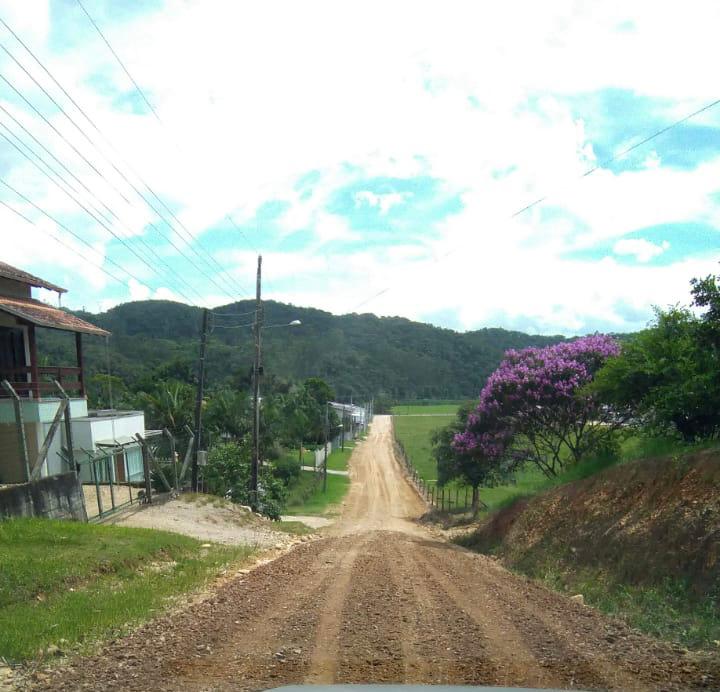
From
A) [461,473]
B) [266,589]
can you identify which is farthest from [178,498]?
[461,473]

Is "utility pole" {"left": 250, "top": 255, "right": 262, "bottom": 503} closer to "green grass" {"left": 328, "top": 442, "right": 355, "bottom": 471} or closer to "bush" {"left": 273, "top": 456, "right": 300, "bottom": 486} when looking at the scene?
"bush" {"left": 273, "top": 456, "right": 300, "bottom": 486}

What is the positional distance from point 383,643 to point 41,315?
61.4ft

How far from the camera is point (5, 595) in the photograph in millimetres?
8203

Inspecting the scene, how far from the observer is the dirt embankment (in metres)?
9.11

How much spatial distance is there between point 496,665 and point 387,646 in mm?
1082

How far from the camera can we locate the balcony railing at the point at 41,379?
20866mm

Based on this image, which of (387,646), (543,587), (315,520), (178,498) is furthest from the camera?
(315,520)

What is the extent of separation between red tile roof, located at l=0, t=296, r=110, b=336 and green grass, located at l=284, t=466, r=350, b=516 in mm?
15325

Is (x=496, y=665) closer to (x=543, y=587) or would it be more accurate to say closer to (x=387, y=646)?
(x=387, y=646)

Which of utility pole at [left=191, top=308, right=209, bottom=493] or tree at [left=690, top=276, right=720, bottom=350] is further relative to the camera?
utility pole at [left=191, top=308, right=209, bottom=493]

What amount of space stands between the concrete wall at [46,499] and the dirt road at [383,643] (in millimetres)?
4821

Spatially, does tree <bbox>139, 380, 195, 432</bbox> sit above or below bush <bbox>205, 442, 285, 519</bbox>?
above

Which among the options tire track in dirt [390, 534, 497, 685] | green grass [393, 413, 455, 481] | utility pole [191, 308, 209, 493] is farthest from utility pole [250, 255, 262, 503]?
green grass [393, 413, 455, 481]

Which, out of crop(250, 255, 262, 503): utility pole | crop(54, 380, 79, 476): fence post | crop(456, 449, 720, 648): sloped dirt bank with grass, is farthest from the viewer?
crop(250, 255, 262, 503): utility pole
